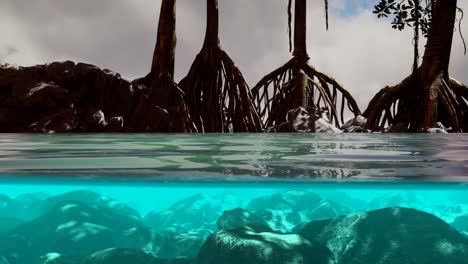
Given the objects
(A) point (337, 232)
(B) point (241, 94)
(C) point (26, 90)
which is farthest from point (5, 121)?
(A) point (337, 232)

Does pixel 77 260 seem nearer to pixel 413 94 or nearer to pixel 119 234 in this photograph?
pixel 119 234

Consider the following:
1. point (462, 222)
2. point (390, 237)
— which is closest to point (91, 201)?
point (390, 237)

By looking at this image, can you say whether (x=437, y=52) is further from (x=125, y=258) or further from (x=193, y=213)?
(x=125, y=258)

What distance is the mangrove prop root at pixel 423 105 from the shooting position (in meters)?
11.3

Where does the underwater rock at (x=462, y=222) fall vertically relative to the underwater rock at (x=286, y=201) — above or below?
below

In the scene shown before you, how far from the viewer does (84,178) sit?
123 inches

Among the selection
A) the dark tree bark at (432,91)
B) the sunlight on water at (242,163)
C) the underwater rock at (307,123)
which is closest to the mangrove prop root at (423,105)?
the dark tree bark at (432,91)

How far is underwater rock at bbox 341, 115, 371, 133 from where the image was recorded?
1148cm

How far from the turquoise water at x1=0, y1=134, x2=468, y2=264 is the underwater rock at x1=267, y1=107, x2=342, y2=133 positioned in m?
6.32

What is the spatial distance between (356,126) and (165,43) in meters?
4.13

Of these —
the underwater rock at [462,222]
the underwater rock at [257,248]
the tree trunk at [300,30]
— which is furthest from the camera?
the tree trunk at [300,30]

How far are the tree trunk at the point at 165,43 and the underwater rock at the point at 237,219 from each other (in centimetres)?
869

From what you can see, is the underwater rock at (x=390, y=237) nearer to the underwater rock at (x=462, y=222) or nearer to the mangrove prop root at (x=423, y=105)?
the underwater rock at (x=462, y=222)

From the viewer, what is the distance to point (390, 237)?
10.6ft
